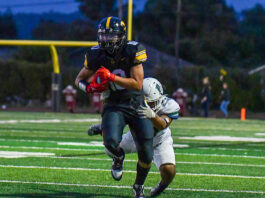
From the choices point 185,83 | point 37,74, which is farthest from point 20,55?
point 185,83

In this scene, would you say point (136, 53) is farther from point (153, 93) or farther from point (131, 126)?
point (131, 126)

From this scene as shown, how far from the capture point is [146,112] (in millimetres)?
6094

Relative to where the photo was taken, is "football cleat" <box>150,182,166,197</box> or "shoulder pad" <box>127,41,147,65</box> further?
"football cleat" <box>150,182,166,197</box>

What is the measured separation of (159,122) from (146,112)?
0.23m

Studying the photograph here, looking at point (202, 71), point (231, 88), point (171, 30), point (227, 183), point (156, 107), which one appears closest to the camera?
point (156, 107)

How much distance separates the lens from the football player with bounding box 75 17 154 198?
5.96 meters

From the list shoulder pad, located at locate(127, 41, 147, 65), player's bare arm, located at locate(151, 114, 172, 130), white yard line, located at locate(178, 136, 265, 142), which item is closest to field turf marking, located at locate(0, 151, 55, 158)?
player's bare arm, located at locate(151, 114, 172, 130)

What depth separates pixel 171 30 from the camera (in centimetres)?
6297

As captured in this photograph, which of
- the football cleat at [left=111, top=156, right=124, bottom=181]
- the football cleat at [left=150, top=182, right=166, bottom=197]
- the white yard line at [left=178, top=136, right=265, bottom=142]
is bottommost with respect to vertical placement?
the white yard line at [left=178, top=136, right=265, bottom=142]

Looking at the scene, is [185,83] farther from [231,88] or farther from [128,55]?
[128,55]

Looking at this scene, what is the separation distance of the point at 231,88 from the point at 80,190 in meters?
24.0

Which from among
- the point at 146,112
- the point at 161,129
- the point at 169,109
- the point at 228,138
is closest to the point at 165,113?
the point at 169,109

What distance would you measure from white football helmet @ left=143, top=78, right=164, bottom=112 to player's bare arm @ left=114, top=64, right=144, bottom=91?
0.29m

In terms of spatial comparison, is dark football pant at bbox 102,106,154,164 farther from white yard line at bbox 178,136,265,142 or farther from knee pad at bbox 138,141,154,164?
white yard line at bbox 178,136,265,142
